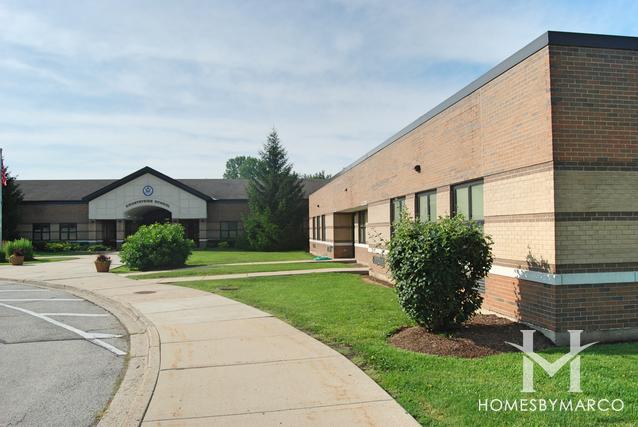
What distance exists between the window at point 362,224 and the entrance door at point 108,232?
3284 cm

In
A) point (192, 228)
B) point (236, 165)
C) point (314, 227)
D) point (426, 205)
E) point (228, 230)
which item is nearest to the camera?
point (426, 205)

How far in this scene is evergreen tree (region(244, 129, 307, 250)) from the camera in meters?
43.8

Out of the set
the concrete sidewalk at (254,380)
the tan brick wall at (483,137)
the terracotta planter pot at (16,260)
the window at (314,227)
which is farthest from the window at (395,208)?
the terracotta planter pot at (16,260)

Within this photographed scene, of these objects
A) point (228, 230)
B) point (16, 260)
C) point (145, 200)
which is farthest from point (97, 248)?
point (16, 260)

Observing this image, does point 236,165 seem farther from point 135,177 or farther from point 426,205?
point 426,205

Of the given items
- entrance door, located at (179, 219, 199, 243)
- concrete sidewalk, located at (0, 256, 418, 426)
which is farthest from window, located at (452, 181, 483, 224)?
entrance door, located at (179, 219, 199, 243)

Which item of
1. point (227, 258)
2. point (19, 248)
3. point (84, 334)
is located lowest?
point (84, 334)

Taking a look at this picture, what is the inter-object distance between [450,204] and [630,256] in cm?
423

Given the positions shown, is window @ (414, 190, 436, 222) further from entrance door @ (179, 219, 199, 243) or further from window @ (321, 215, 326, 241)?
entrance door @ (179, 219, 199, 243)

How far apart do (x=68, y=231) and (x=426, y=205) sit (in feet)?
151

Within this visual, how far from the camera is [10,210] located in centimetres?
4631

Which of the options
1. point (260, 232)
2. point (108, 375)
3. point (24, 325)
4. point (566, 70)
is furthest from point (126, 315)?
point (260, 232)

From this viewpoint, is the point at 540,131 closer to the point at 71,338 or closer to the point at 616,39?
the point at 616,39

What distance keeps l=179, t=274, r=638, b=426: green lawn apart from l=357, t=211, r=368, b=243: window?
42.7 feet
